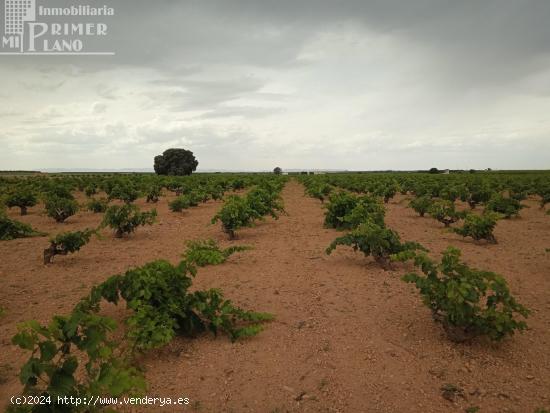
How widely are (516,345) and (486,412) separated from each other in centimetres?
139

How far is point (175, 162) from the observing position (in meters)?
70.2

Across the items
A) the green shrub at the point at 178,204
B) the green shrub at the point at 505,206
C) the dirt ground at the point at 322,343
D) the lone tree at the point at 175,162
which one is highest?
the lone tree at the point at 175,162

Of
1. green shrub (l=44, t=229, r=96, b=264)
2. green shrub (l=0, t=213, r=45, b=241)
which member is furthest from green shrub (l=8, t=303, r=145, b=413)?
green shrub (l=0, t=213, r=45, b=241)

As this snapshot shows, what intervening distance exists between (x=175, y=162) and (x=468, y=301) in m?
69.3

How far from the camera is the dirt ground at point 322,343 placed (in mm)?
3443

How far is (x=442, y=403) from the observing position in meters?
3.34

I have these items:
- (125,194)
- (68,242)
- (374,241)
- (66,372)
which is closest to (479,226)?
(374,241)

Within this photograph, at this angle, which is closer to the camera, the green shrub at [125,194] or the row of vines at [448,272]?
the row of vines at [448,272]

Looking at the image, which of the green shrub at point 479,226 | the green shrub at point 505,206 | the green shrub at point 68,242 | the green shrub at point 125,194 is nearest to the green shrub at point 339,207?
the green shrub at point 479,226

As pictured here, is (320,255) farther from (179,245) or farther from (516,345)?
(516,345)

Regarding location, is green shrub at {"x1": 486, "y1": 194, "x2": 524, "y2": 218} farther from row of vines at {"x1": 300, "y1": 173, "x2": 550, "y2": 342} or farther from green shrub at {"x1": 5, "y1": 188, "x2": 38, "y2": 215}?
green shrub at {"x1": 5, "y1": 188, "x2": 38, "y2": 215}

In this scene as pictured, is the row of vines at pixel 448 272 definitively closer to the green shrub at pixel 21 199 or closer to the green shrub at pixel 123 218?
the green shrub at pixel 123 218

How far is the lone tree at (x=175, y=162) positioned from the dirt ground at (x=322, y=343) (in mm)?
62003

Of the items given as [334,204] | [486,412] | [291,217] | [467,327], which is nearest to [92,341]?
[486,412]
